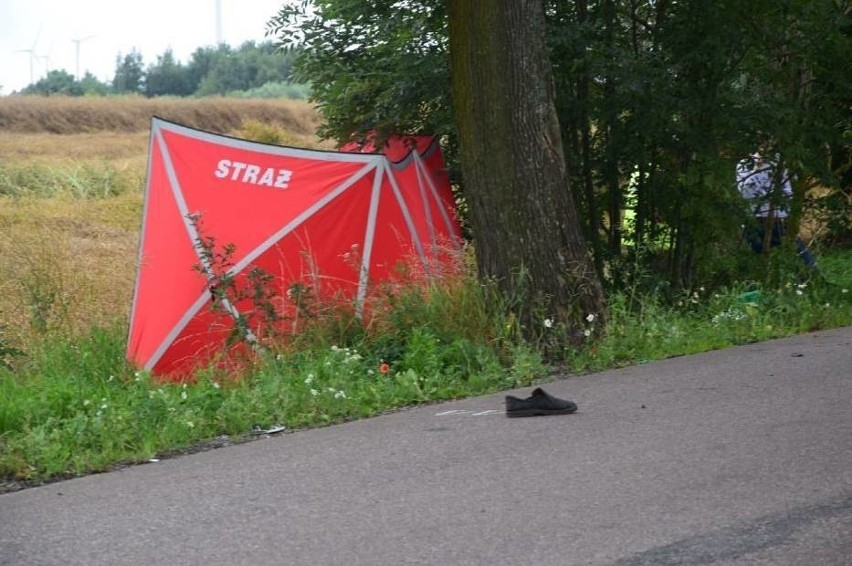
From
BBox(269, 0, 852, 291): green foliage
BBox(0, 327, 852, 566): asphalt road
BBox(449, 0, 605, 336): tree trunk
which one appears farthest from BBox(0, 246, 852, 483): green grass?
BBox(269, 0, 852, 291): green foliage

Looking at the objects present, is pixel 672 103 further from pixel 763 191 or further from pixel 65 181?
pixel 65 181

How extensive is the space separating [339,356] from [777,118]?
201 inches

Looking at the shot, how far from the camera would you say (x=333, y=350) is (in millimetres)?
9812

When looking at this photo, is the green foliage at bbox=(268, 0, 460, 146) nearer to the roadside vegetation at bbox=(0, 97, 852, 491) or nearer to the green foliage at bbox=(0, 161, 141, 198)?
the roadside vegetation at bbox=(0, 97, 852, 491)

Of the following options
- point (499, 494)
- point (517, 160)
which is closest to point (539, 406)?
point (499, 494)

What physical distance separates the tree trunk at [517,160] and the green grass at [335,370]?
281 mm

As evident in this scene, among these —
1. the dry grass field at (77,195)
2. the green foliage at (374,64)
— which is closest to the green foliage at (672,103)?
the green foliage at (374,64)

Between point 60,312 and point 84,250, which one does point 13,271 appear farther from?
point 84,250

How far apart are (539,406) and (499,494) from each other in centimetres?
192

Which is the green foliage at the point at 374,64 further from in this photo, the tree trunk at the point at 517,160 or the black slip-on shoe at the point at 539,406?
the black slip-on shoe at the point at 539,406

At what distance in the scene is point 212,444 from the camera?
7848 mm

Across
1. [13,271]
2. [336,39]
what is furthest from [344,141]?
[13,271]

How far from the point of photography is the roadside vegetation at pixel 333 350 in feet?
26.3

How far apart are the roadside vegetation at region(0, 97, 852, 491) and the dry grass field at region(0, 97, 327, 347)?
0.21 feet
